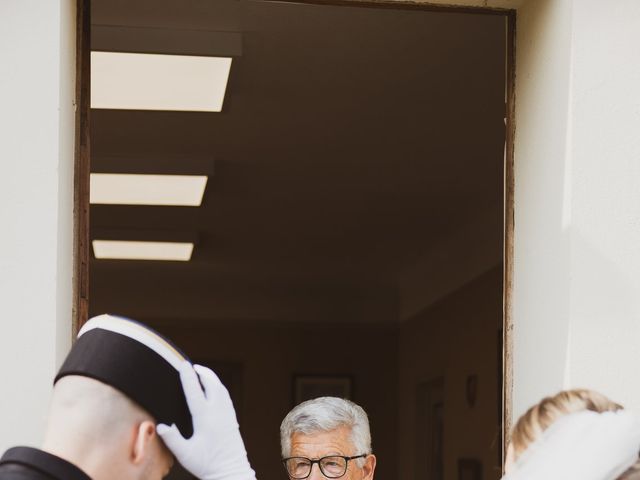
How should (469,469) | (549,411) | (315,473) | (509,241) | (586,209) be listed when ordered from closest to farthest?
(549,411) < (586,209) < (509,241) < (315,473) < (469,469)

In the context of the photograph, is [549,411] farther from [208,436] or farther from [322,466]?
[322,466]

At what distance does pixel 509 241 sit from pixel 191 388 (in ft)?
5.00

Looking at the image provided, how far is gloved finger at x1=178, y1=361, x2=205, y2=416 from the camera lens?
1.70m

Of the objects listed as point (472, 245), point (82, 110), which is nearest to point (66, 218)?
point (82, 110)

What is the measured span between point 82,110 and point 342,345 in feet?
26.4

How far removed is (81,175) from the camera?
2799 millimetres

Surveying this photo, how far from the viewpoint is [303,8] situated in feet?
12.8

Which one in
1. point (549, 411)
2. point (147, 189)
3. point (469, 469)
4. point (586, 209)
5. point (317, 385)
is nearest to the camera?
point (549, 411)

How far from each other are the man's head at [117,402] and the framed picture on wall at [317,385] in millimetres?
9021

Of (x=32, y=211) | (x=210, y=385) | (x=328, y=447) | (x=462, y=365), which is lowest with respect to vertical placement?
(x=210, y=385)

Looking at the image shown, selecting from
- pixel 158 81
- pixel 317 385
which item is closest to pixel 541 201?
pixel 158 81

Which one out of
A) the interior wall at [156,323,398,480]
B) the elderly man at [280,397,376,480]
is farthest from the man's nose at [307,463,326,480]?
the interior wall at [156,323,398,480]

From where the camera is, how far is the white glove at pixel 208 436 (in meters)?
1.69

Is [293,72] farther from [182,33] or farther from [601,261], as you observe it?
A: [601,261]
